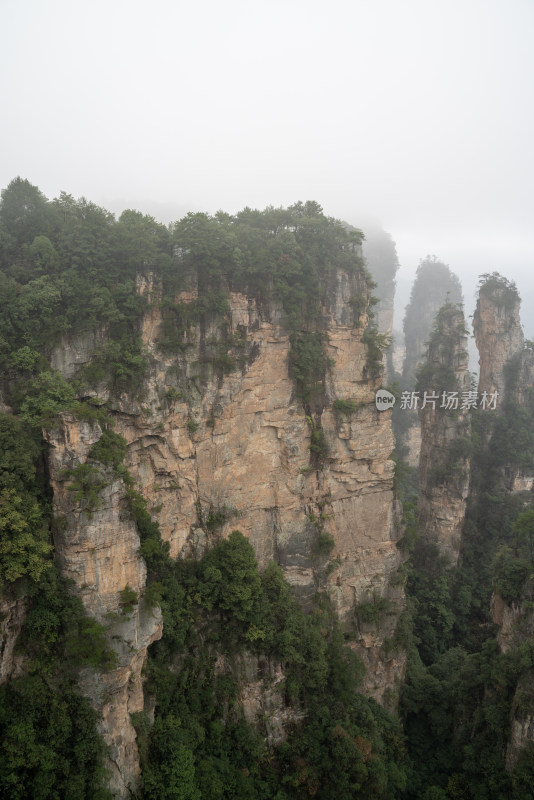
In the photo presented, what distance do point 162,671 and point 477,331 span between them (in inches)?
1225

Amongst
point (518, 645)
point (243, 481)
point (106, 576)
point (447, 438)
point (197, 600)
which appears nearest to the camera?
point (106, 576)

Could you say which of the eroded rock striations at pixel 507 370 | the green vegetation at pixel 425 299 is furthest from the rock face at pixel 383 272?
the eroded rock striations at pixel 507 370

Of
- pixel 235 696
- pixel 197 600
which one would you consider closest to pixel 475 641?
pixel 235 696

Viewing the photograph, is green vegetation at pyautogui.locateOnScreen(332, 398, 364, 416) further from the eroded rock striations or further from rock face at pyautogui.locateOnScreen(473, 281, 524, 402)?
rock face at pyautogui.locateOnScreen(473, 281, 524, 402)

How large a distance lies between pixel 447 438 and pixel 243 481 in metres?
16.4

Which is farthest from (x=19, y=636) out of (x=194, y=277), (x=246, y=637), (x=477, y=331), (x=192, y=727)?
(x=477, y=331)

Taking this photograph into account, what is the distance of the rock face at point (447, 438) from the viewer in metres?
28.7

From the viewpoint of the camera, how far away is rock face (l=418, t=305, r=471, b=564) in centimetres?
2867

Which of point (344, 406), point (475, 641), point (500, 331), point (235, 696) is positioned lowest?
point (475, 641)

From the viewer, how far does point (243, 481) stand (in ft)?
63.4

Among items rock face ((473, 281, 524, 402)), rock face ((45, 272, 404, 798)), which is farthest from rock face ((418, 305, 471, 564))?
rock face ((45, 272, 404, 798))

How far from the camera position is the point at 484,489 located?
103 feet

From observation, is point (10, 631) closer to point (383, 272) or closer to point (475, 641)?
point (475, 641)

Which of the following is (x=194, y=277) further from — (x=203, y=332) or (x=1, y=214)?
(x=1, y=214)
